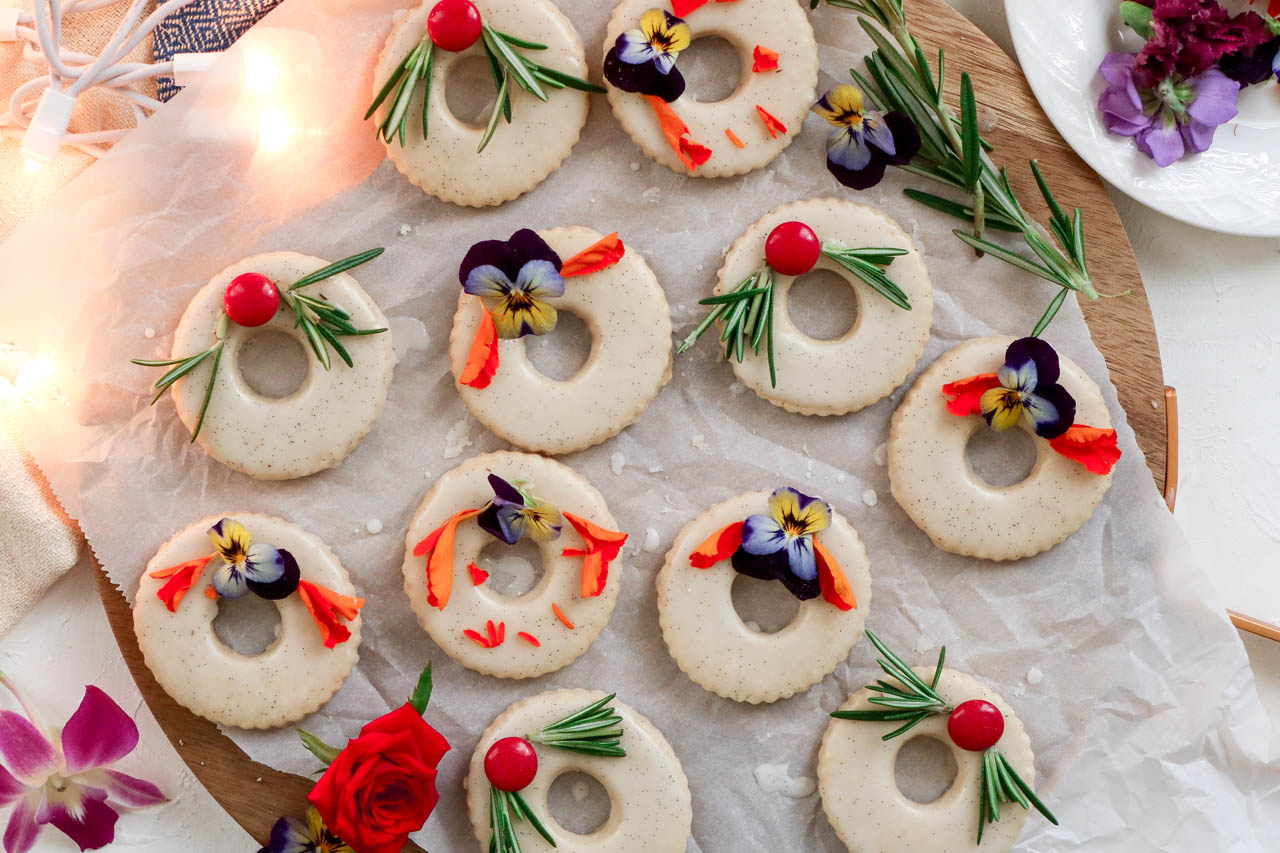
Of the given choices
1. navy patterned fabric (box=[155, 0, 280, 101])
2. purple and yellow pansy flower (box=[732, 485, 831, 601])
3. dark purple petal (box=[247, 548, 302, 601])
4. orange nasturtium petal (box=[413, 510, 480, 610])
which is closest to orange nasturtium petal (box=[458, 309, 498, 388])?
orange nasturtium petal (box=[413, 510, 480, 610])

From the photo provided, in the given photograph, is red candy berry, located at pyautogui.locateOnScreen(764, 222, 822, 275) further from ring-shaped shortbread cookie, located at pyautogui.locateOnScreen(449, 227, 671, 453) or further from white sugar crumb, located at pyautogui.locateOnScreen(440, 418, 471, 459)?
white sugar crumb, located at pyautogui.locateOnScreen(440, 418, 471, 459)

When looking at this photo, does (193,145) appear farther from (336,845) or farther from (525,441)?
(336,845)

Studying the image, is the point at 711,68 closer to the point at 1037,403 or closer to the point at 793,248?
the point at 793,248

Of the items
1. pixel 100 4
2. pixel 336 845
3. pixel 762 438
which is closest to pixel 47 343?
pixel 100 4

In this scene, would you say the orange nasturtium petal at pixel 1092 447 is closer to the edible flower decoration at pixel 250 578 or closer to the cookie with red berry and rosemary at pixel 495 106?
the cookie with red berry and rosemary at pixel 495 106

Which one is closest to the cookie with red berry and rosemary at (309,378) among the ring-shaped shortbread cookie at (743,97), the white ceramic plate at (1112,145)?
the ring-shaped shortbread cookie at (743,97)

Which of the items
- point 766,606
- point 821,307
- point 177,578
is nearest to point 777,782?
point 766,606
